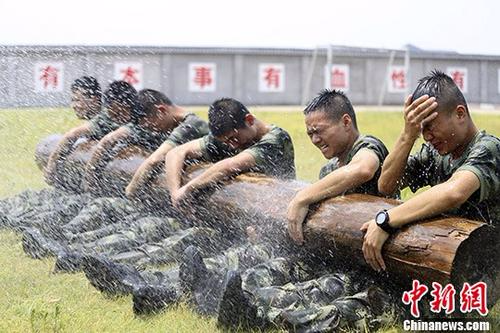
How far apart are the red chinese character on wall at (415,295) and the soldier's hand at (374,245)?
25cm

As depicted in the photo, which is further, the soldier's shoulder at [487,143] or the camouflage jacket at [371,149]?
the camouflage jacket at [371,149]

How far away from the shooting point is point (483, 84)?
72.9 feet

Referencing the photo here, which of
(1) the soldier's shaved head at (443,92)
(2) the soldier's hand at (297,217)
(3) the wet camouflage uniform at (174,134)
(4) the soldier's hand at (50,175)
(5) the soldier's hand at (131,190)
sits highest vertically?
(1) the soldier's shaved head at (443,92)

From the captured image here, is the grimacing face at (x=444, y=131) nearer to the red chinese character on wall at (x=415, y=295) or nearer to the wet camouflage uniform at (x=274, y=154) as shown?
the red chinese character on wall at (x=415, y=295)

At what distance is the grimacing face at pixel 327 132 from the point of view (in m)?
5.97

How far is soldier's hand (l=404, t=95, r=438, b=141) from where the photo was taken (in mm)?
4914

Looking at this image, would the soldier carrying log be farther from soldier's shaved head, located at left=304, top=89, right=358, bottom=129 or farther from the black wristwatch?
soldier's shaved head, located at left=304, top=89, right=358, bottom=129

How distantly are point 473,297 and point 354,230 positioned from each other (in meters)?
0.93

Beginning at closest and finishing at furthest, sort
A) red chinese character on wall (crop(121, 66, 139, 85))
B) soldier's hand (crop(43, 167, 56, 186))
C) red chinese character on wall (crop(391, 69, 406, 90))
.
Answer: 1. soldier's hand (crop(43, 167, 56, 186))
2. red chinese character on wall (crop(121, 66, 139, 85))
3. red chinese character on wall (crop(391, 69, 406, 90))

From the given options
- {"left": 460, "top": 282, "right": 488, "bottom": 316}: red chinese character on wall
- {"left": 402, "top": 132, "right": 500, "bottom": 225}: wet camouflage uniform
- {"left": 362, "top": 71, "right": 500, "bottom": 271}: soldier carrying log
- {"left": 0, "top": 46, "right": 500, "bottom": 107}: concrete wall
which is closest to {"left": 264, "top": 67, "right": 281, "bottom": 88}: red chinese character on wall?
{"left": 0, "top": 46, "right": 500, "bottom": 107}: concrete wall

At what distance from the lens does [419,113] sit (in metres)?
4.95

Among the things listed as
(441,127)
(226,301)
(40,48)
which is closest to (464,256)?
(441,127)

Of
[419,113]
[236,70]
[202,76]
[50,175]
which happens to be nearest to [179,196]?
[419,113]

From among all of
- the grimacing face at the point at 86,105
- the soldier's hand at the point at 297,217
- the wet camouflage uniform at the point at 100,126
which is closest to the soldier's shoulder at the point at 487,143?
the soldier's hand at the point at 297,217
